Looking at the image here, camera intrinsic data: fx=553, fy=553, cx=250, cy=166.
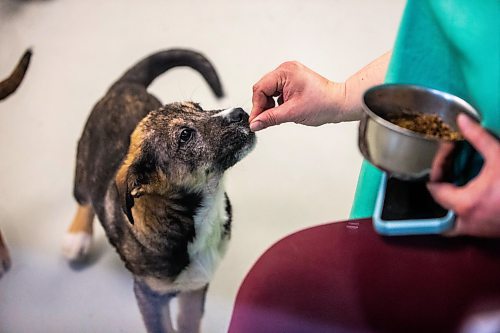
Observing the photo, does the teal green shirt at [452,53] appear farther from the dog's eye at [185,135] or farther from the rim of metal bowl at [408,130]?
the dog's eye at [185,135]

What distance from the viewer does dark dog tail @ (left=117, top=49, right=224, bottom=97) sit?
0.89 metres

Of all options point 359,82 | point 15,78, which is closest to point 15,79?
point 15,78

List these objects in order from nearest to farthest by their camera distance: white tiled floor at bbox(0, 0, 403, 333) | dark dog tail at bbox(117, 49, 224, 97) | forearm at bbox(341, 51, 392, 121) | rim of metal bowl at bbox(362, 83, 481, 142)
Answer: rim of metal bowl at bbox(362, 83, 481, 142), forearm at bbox(341, 51, 392, 121), white tiled floor at bbox(0, 0, 403, 333), dark dog tail at bbox(117, 49, 224, 97)

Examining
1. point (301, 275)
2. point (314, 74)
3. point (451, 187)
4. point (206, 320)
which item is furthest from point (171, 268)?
point (451, 187)

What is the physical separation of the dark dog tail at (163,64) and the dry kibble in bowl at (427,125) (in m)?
0.40

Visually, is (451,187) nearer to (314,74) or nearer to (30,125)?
(314,74)

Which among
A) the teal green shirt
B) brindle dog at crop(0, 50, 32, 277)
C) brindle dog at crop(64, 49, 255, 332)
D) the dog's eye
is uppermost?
the teal green shirt

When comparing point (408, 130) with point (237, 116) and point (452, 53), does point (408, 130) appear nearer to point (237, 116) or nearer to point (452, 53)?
point (452, 53)

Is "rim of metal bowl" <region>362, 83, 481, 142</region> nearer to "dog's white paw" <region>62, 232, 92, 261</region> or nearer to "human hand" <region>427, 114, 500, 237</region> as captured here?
"human hand" <region>427, 114, 500, 237</region>

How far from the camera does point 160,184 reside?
0.74 meters

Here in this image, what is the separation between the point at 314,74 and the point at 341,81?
4cm

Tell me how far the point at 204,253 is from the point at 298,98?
275mm

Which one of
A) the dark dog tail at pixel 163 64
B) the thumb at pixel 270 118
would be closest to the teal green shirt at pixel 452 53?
the thumb at pixel 270 118

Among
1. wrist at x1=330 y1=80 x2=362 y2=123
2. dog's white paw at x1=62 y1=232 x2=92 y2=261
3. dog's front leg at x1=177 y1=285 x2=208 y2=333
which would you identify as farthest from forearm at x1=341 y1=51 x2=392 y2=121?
dog's white paw at x1=62 y1=232 x2=92 y2=261
